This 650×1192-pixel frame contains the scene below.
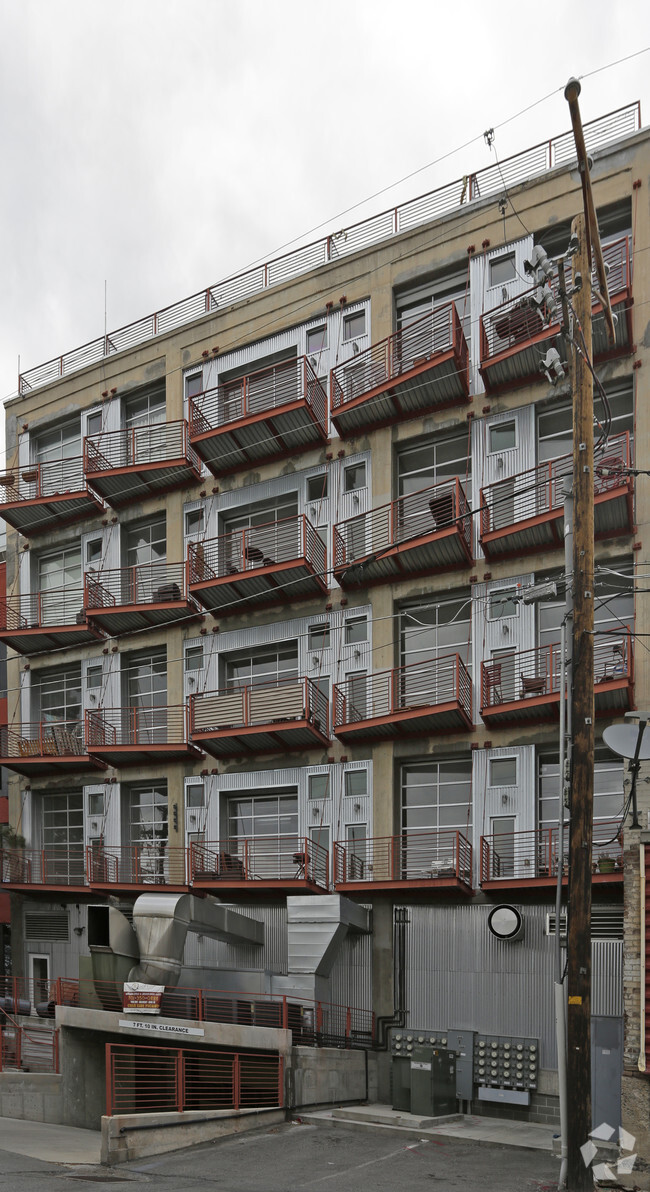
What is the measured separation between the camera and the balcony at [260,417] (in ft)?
105

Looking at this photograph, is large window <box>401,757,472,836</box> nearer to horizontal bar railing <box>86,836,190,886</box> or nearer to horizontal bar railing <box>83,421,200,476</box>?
horizontal bar railing <box>86,836,190,886</box>

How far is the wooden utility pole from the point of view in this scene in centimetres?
1587

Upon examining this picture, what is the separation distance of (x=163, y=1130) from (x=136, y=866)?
563 inches

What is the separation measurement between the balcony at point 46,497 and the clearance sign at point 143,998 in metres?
17.3

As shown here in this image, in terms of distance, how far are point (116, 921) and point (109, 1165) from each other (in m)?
7.57

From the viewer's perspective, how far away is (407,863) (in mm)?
28797

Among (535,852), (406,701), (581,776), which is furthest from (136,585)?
(581,776)

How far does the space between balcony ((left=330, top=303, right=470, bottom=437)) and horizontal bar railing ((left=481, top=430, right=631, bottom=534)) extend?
118 inches

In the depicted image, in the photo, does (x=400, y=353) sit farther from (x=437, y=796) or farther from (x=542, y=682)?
(x=437, y=796)

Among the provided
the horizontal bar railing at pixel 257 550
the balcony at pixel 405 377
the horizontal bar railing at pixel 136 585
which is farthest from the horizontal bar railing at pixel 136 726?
the balcony at pixel 405 377

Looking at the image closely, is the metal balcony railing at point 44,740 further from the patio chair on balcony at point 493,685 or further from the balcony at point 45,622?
the patio chair on balcony at point 493,685

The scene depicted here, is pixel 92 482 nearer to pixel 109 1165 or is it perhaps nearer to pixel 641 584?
pixel 641 584

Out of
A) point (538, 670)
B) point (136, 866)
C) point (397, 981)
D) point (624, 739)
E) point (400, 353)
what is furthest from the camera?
point (136, 866)

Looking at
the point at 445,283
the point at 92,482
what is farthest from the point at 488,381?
the point at 92,482
